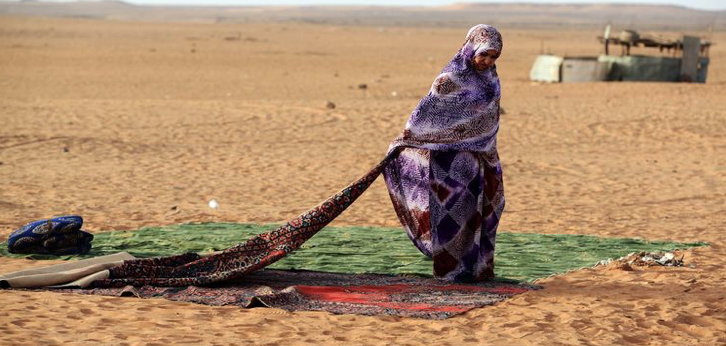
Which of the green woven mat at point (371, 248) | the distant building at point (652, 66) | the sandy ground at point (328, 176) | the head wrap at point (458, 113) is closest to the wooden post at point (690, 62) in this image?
the distant building at point (652, 66)

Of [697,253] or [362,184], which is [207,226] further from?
[697,253]

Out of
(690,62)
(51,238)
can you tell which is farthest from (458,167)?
(690,62)

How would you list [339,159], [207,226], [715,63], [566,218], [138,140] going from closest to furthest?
[207,226], [566,218], [339,159], [138,140], [715,63]

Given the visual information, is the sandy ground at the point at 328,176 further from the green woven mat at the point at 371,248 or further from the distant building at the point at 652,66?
Answer: the distant building at the point at 652,66

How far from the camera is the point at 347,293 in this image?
6.43 m

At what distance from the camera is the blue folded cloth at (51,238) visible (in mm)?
7570

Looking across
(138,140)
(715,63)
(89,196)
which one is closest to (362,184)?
(89,196)

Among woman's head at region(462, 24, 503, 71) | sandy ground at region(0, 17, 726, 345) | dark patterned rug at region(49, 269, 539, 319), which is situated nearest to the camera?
sandy ground at region(0, 17, 726, 345)

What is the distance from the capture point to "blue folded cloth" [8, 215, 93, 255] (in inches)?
298

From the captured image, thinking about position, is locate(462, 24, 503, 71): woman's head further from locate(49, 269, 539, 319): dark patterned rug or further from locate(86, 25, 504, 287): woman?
locate(49, 269, 539, 319): dark patterned rug

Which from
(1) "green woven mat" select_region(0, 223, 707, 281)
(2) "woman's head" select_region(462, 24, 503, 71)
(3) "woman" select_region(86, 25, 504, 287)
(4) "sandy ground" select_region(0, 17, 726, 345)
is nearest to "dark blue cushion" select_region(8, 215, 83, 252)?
(1) "green woven mat" select_region(0, 223, 707, 281)

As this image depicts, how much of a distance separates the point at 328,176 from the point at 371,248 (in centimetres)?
424

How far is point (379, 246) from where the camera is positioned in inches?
319

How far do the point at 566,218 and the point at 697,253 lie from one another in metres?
1.96
